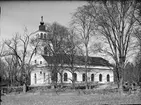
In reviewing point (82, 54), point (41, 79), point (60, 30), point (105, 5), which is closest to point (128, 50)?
point (105, 5)

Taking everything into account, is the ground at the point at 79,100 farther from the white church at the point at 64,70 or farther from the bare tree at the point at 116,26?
the white church at the point at 64,70

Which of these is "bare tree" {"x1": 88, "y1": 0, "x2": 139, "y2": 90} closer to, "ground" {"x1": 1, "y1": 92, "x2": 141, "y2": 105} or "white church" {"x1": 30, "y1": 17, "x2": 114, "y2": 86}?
"ground" {"x1": 1, "y1": 92, "x2": 141, "y2": 105}

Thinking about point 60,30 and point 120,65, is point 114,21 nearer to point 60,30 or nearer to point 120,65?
point 120,65

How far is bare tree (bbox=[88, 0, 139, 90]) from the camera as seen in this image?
1769cm

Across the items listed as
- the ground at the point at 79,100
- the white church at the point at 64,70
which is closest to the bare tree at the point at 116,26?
the ground at the point at 79,100

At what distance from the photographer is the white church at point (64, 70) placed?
114ft

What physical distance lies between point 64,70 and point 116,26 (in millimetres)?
21756

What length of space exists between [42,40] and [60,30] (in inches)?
179

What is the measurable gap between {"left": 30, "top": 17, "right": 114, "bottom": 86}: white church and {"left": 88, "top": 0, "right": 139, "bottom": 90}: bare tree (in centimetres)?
1388

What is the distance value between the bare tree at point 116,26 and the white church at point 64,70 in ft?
45.5

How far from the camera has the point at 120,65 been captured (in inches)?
726

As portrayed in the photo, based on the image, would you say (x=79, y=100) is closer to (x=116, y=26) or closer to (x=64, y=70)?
(x=116, y=26)

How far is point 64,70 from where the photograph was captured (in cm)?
3869

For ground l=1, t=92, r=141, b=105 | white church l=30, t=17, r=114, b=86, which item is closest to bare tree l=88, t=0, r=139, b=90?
ground l=1, t=92, r=141, b=105
